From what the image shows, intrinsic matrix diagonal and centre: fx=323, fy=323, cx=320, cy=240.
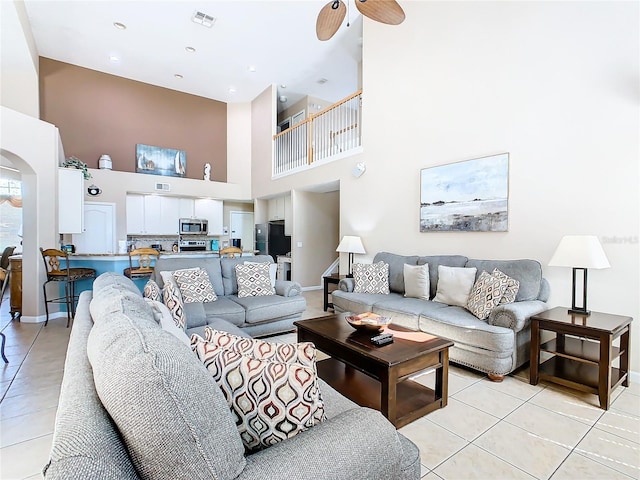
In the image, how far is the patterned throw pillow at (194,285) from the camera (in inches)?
134

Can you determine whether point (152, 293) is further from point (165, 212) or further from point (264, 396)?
point (165, 212)

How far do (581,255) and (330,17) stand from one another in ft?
9.59

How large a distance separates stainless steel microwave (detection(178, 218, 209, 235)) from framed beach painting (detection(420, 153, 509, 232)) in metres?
5.48

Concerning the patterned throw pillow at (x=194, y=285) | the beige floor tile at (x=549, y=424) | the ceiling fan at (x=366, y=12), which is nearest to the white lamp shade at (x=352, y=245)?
the patterned throw pillow at (x=194, y=285)

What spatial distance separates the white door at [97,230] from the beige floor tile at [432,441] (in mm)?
6833

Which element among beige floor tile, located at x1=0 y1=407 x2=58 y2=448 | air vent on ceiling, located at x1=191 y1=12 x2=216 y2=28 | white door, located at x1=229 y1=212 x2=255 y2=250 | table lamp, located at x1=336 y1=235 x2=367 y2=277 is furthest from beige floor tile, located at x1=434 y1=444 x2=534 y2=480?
white door, located at x1=229 y1=212 x2=255 y2=250

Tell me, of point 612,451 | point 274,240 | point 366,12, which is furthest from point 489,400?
point 274,240

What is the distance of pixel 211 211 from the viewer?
26.5 ft

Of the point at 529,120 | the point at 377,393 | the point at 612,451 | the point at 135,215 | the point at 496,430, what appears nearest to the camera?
the point at 612,451

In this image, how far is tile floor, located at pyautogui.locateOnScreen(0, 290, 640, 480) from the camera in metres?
1.72

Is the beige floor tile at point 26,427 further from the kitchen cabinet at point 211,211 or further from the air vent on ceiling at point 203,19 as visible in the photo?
the kitchen cabinet at point 211,211

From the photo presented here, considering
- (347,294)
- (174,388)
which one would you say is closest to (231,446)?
(174,388)

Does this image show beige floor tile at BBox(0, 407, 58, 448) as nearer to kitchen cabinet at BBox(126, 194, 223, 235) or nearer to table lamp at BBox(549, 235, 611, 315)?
table lamp at BBox(549, 235, 611, 315)

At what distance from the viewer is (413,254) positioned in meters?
4.46
